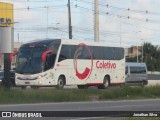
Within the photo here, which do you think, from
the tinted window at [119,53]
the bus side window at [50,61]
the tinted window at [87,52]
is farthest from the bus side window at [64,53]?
the tinted window at [119,53]

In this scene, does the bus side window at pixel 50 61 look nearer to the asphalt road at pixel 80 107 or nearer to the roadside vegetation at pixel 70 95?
the roadside vegetation at pixel 70 95

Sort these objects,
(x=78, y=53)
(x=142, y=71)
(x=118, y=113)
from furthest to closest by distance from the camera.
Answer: (x=142, y=71)
(x=78, y=53)
(x=118, y=113)

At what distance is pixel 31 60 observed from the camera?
37.4 meters

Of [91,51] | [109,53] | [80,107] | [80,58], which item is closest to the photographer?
[80,107]

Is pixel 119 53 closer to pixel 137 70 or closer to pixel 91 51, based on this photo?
pixel 91 51

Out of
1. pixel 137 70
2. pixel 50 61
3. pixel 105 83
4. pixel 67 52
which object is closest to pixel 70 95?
pixel 50 61

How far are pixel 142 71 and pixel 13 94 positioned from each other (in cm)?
3017

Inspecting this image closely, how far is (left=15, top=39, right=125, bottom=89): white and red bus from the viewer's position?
37.4 m

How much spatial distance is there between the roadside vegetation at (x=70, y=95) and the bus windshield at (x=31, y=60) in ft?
16.9

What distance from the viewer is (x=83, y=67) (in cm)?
4122

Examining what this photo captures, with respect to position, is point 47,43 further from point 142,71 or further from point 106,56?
point 142,71

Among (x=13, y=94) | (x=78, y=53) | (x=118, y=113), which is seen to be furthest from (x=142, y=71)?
(x=118, y=113)

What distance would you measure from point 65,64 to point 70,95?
340 inches

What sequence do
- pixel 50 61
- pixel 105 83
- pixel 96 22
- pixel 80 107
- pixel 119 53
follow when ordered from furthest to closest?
pixel 96 22 < pixel 119 53 < pixel 105 83 < pixel 50 61 < pixel 80 107
